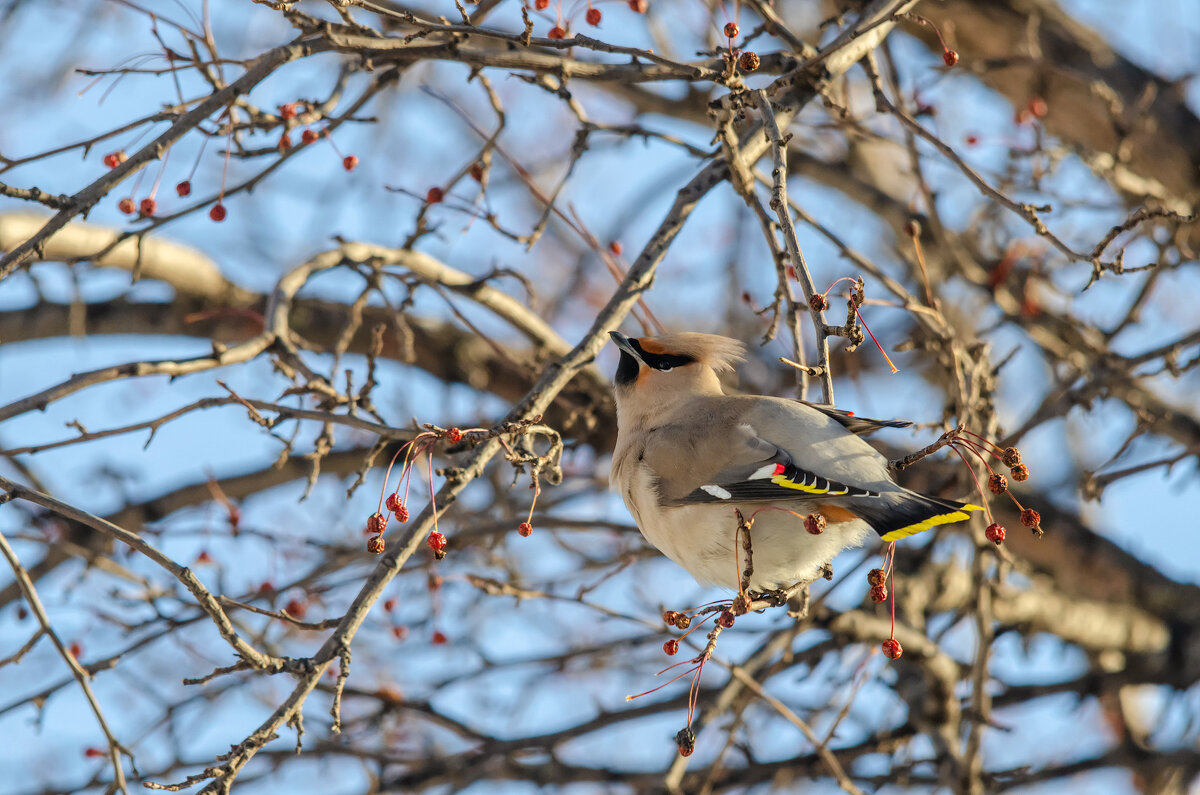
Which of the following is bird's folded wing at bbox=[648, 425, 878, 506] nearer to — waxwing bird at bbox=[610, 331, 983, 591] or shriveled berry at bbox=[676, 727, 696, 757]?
waxwing bird at bbox=[610, 331, 983, 591]

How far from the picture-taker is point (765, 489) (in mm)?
2857

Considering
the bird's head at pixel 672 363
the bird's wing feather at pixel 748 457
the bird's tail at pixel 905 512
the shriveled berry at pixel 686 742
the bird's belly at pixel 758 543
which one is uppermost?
the bird's head at pixel 672 363

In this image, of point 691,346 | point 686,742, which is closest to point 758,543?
point 686,742

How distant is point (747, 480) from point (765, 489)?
0.09 metres

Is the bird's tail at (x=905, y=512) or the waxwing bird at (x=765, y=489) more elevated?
the waxwing bird at (x=765, y=489)

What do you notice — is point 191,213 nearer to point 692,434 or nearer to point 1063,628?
point 692,434

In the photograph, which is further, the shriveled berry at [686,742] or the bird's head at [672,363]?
the bird's head at [672,363]

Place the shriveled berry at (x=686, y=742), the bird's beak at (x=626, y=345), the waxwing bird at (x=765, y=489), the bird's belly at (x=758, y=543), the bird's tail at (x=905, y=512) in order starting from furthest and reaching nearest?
the bird's beak at (x=626, y=345)
the bird's belly at (x=758, y=543)
the waxwing bird at (x=765, y=489)
the bird's tail at (x=905, y=512)
the shriveled berry at (x=686, y=742)

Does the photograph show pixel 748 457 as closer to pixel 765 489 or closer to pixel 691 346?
pixel 765 489

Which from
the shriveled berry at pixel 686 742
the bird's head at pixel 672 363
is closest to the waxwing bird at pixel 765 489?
the bird's head at pixel 672 363

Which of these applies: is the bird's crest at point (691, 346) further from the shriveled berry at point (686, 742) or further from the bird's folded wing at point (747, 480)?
the shriveled berry at point (686, 742)

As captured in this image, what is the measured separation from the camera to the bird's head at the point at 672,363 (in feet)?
12.3

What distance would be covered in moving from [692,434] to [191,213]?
163 centimetres

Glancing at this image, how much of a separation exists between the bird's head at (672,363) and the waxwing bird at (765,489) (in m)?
0.25
